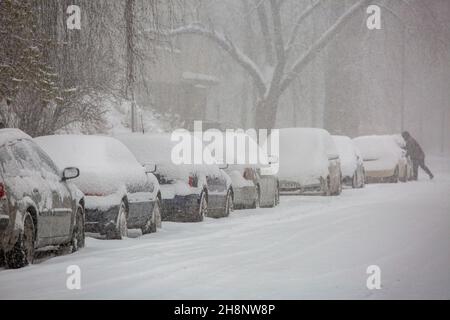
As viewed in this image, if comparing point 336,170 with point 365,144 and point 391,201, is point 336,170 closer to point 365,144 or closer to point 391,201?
point 391,201

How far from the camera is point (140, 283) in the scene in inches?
404

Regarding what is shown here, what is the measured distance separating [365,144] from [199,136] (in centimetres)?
1757

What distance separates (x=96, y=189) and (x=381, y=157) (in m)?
24.8

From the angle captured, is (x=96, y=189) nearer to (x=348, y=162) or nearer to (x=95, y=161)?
(x=95, y=161)

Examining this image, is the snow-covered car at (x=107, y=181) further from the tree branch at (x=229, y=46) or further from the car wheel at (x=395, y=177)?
the tree branch at (x=229, y=46)

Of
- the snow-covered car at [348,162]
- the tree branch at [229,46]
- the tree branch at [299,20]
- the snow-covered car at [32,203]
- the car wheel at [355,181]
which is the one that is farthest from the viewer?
the tree branch at [299,20]

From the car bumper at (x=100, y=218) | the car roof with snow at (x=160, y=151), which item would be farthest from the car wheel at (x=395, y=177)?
the car bumper at (x=100, y=218)

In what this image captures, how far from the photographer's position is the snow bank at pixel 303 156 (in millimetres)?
27406

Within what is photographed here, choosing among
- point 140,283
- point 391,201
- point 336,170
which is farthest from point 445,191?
point 140,283

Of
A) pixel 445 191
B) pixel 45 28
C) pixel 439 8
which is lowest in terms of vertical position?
pixel 445 191

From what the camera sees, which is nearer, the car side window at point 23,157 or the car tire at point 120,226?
the car side window at point 23,157

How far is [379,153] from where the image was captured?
3809 centimetres

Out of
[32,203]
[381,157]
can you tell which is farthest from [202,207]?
[381,157]

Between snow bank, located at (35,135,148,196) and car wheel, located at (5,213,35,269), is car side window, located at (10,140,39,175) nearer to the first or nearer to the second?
car wheel, located at (5,213,35,269)
